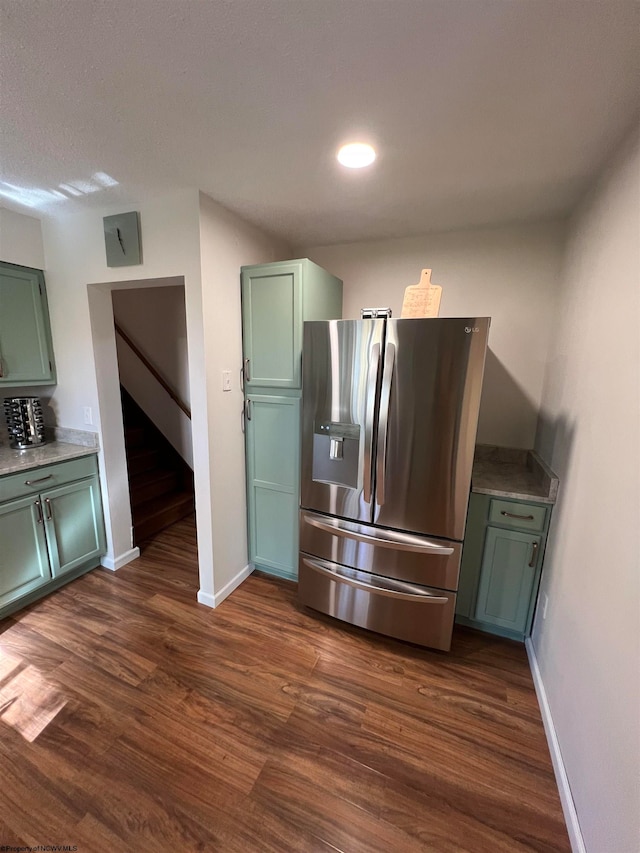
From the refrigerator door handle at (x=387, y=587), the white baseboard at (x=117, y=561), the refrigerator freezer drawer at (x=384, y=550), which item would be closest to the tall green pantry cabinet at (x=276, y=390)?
the refrigerator freezer drawer at (x=384, y=550)

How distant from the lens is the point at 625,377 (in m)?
1.15

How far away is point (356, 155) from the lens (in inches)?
57.6

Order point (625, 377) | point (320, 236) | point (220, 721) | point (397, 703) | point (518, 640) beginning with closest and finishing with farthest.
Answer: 1. point (625, 377)
2. point (220, 721)
3. point (397, 703)
4. point (518, 640)
5. point (320, 236)

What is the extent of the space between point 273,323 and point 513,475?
1780 mm

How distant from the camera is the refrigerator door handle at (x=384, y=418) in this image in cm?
171

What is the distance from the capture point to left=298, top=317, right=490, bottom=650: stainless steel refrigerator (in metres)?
1.65

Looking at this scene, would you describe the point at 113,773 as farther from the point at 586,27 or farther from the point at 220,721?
the point at 586,27

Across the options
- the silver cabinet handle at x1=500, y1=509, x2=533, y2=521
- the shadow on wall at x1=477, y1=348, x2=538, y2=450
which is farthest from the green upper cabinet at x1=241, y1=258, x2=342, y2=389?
the silver cabinet handle at x1=500, y1=509, x2=533, y2=521

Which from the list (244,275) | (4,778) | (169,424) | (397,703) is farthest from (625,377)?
(169,424)

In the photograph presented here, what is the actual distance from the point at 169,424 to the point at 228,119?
3123mm

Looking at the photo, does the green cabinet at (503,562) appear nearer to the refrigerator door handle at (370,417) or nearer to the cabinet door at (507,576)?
the cabinet door at (507,576)

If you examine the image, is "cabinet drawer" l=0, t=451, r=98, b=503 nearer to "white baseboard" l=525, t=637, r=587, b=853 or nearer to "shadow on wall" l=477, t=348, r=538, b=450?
"shadow on wall" l=477, t=348, r=538, b=450

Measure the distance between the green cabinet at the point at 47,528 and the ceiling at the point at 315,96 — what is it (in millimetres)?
1672

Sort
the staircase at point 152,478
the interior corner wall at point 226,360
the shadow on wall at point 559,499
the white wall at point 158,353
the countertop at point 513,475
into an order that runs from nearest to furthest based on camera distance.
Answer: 1. the shadow on wall at point 559,499
2. the countertop at point 513,475
3. the interior corner wall at point 226,360
4. the staircase at point 152,478
5. the white wall at point 158,353
